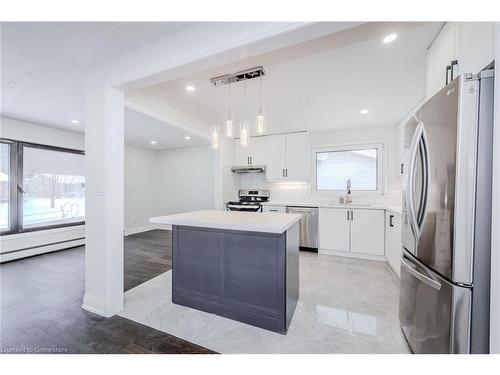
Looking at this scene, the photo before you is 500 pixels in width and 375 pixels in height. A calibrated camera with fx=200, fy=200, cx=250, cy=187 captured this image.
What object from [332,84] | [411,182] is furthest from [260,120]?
[411,182]

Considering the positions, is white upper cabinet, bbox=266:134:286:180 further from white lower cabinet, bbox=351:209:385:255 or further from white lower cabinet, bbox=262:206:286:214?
white lower cabinet, bbox=351:209:385:255

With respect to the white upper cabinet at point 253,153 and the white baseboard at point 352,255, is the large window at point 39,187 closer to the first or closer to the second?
the white upper cabinet at point 253,153

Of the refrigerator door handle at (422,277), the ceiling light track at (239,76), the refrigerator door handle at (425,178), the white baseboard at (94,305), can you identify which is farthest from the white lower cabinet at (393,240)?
the white baseboard at (94,305)

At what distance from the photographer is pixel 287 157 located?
14.2 ft

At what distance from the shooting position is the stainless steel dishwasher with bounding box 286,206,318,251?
378 cm

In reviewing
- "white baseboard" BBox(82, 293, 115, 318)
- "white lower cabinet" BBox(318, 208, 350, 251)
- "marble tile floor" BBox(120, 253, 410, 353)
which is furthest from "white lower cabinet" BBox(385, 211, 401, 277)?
"white baseboard" BBox(82, 293, 115, 318)

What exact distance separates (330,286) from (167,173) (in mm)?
5130

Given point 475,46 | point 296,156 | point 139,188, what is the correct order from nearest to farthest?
point 475,46, point 296,156, point 139,188

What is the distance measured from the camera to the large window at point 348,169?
12.9 ft

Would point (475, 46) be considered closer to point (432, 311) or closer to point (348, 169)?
point (432, 311)

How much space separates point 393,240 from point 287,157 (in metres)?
2.38

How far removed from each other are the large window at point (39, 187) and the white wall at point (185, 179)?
1936 millimetres

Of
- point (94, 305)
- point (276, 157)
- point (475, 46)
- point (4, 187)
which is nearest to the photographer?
point (475, 46)

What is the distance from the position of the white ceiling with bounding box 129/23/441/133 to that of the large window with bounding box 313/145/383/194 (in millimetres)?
599
